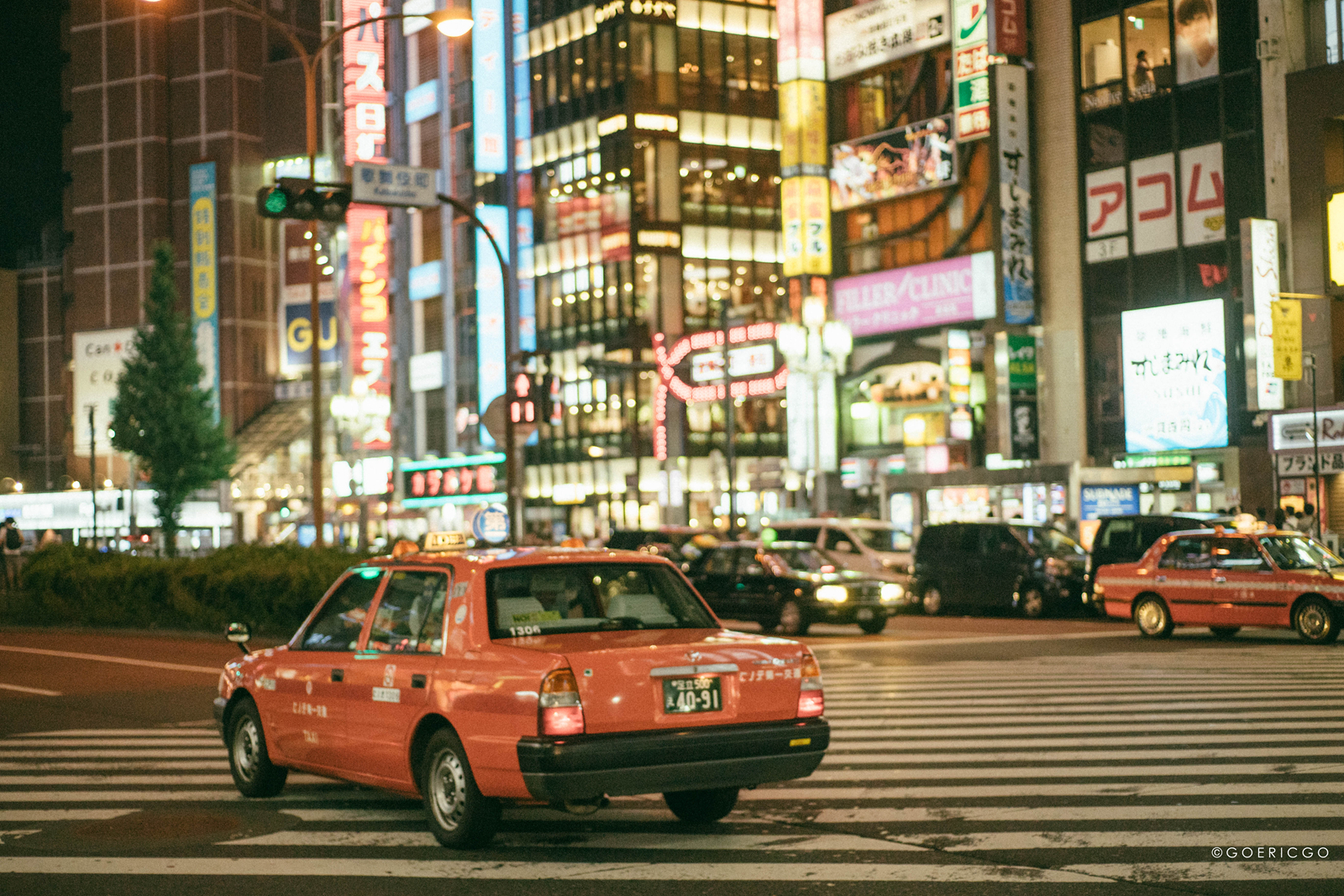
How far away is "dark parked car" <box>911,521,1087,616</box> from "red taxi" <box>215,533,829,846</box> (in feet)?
68.2

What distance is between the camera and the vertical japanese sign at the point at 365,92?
6938 cm

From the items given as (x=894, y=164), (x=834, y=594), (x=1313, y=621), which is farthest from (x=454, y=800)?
(x=894, y=164)

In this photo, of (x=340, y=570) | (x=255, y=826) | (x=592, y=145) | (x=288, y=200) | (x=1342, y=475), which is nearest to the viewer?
(x=255, y=826)

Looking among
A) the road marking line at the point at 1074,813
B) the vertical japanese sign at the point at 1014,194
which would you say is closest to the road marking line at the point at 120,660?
the road marking line at the point at 1074,813

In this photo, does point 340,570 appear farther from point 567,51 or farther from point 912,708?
point 567,51

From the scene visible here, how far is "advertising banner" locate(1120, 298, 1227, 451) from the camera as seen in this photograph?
126ft

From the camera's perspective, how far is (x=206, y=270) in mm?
85688

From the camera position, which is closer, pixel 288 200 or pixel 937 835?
pixel 937 835

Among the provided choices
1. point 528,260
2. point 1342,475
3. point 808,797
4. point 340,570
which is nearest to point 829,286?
point 1342,475

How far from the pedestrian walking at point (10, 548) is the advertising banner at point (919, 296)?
25.5 metres

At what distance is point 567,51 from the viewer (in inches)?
2699

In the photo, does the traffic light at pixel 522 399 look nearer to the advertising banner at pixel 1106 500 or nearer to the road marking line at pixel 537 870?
the advertising banner at pixel 1106 500

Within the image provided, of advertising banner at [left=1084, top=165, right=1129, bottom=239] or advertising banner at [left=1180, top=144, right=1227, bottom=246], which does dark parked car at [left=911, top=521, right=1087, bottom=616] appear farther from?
advertising banner at [left=1084, top=165, right=1129, bottom=239]

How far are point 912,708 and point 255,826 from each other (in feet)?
23.3
